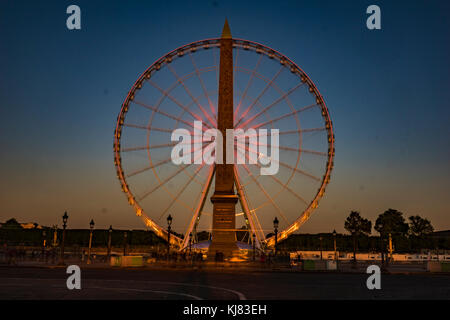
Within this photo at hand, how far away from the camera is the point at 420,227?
109062mm

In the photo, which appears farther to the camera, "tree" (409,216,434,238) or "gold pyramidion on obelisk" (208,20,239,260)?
"tree" (409,216,434,238)

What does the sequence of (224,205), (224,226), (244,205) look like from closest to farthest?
(244,205) < (224,205) < (224,226)

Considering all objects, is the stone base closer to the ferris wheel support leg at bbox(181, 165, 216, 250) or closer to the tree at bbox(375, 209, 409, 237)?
the ferris wheel support leg at bbox(181, 165, 216, 250)

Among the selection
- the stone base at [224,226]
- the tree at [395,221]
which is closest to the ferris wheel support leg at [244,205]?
the stone base at [224,226]

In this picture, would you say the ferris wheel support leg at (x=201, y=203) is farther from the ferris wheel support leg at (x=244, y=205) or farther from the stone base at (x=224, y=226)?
the ferris wheel support leg at (x=244, y=205)

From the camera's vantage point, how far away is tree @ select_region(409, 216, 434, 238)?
108544 mm

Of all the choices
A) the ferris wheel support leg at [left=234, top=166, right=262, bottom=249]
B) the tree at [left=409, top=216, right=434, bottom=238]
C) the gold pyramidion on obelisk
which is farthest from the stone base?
the tree at [left=409, top=216, right=434, bottom=238]

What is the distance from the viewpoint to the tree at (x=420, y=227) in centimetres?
10854

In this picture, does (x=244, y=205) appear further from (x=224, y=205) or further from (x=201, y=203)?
(x=201, y=203)

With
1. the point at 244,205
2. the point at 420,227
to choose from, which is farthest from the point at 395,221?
the point at 244,205

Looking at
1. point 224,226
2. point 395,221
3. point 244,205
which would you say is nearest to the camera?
point 244,205
